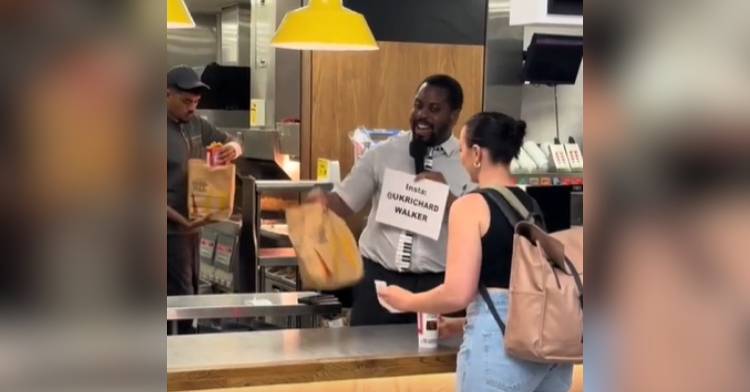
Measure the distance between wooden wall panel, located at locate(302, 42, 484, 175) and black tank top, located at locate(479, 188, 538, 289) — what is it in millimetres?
3563

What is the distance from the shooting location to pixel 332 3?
Result: 3.50 meters

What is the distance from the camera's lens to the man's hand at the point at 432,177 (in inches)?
140

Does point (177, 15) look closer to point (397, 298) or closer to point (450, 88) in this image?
point (450, 88)

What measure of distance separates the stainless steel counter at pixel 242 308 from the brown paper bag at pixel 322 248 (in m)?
0.35

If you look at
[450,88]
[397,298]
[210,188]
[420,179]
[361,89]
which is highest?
[361,89]

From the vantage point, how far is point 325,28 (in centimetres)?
343

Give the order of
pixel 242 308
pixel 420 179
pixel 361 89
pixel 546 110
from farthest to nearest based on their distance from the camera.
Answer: pixel 546 110 → pixel 361 89 → pixel 242 308 → pixel 420 179

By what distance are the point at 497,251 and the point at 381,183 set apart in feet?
3.83

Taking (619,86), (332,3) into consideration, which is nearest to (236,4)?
(332,3)

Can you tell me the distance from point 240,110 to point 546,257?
16.1 feet

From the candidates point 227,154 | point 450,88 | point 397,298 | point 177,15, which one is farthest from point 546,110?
point 397,298

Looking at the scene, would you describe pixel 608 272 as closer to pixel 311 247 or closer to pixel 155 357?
pixel 155 357

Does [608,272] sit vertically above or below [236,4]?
below

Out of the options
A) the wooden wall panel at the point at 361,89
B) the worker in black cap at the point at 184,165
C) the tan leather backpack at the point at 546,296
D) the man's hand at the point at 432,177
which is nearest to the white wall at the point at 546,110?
the wooden wall panel at the point at 361,89
